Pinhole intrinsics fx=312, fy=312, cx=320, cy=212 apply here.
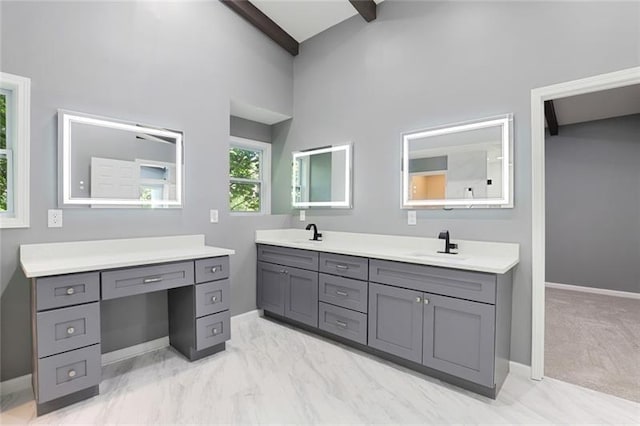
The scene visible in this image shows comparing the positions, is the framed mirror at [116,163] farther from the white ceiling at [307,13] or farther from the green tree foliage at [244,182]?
the white ceiling at [307,13]

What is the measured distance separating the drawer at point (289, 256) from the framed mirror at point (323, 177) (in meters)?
0.70

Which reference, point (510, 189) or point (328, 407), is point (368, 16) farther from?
point (328, 407)

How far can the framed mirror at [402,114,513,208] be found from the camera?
2354 mm

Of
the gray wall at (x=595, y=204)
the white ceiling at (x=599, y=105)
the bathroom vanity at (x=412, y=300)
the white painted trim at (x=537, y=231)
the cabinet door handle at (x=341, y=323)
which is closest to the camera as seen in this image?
the bathroom vanity at (x=412, y=300)

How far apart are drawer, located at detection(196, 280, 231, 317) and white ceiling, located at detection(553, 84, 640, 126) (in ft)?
14.9

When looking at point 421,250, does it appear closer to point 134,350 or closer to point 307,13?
point 134,350

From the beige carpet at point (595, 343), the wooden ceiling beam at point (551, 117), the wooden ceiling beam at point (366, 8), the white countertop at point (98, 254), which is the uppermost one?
the wooden ceiling beam at point (366, 8)

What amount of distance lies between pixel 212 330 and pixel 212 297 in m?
0.26

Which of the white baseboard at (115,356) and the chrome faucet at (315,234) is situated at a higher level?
the chrome faucet at (315,234)

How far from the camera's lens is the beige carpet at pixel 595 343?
2.18 meters

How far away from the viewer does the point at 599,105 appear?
13.2ft

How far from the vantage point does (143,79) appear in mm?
2613

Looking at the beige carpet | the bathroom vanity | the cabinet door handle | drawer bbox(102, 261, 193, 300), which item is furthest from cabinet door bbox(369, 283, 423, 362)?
drawer bbox(102, 261, 193, 300)

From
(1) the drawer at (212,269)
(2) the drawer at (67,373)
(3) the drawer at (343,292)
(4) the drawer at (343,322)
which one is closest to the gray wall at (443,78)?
(3) the drawer at (343,292)
